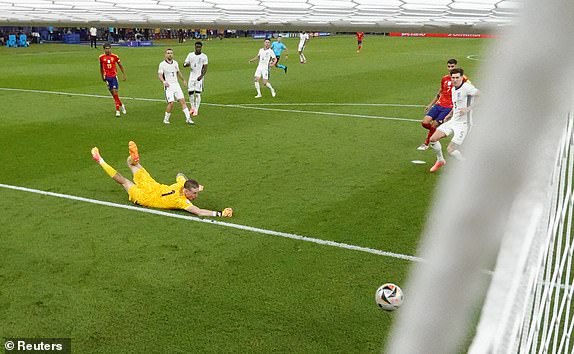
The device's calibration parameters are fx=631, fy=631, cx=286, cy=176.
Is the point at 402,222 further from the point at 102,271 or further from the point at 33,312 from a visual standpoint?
the point at 33,312

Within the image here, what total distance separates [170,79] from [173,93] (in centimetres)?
32

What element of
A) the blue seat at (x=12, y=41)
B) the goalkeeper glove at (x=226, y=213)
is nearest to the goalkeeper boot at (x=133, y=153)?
the goalkeeper glove at (x=226, y=213)

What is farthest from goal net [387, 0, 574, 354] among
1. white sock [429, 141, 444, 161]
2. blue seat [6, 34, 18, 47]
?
blue seat [6, 34, 18, 47]

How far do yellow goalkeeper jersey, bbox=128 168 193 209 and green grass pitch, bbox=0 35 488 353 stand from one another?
0.85 feet

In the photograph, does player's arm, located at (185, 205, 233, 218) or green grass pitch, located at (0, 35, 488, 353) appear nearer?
green grass pitch, located at (0, 35, 488, 353)

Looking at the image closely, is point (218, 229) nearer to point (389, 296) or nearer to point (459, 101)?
point (389, 296)

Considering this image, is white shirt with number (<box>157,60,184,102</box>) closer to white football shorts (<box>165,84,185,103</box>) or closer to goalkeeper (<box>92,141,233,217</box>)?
white football shorts (<box>165,84,185,103</box>)

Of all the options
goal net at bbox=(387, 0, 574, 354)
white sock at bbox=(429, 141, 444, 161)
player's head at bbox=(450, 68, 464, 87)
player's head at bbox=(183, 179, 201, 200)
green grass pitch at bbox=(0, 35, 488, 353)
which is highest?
goal net at bbox=(387, 0, 574, 354)

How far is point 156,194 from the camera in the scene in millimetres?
7484

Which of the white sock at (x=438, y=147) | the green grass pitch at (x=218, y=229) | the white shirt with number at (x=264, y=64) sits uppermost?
the white shirt with number at (x=264, y=64)

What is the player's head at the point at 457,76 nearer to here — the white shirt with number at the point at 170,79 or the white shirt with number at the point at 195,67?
the white shirt with number at the point at 170,79

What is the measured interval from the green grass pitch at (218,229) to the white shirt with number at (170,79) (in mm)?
609

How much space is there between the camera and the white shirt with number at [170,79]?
1329 cm

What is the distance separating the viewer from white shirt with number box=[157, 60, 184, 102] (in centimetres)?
1329
